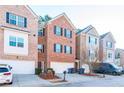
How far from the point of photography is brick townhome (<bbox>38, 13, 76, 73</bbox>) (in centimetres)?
3291

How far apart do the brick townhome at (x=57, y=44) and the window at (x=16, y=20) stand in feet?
16.2

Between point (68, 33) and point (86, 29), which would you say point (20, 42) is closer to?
point (68, 33)

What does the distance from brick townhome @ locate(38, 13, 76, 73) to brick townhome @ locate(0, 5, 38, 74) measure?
3.29m

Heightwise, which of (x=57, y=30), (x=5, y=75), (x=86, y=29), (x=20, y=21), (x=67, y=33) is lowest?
(x=5, y=75)

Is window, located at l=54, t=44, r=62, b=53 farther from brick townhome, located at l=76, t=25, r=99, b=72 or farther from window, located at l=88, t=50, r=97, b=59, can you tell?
window, located at l=88, t=50, r=97, b=59

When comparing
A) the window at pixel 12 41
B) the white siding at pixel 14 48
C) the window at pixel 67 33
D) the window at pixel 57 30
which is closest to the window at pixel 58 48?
the window at pixel 57 30

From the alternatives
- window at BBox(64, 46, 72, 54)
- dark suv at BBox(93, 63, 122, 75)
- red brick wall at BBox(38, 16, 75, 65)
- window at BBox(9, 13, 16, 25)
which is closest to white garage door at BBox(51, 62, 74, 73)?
red brick wall at BBox(38, 16, 75, 65)

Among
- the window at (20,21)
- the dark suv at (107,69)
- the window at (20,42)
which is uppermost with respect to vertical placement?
the window at (20,21)

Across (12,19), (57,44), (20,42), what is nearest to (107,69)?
(57,44)

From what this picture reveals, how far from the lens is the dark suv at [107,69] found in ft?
117

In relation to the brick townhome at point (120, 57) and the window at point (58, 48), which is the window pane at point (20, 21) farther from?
the brick townhome at point (120, 57)

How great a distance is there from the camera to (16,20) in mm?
27609

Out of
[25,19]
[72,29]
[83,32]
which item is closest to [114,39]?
[83,32]

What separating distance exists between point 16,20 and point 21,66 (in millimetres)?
5683
